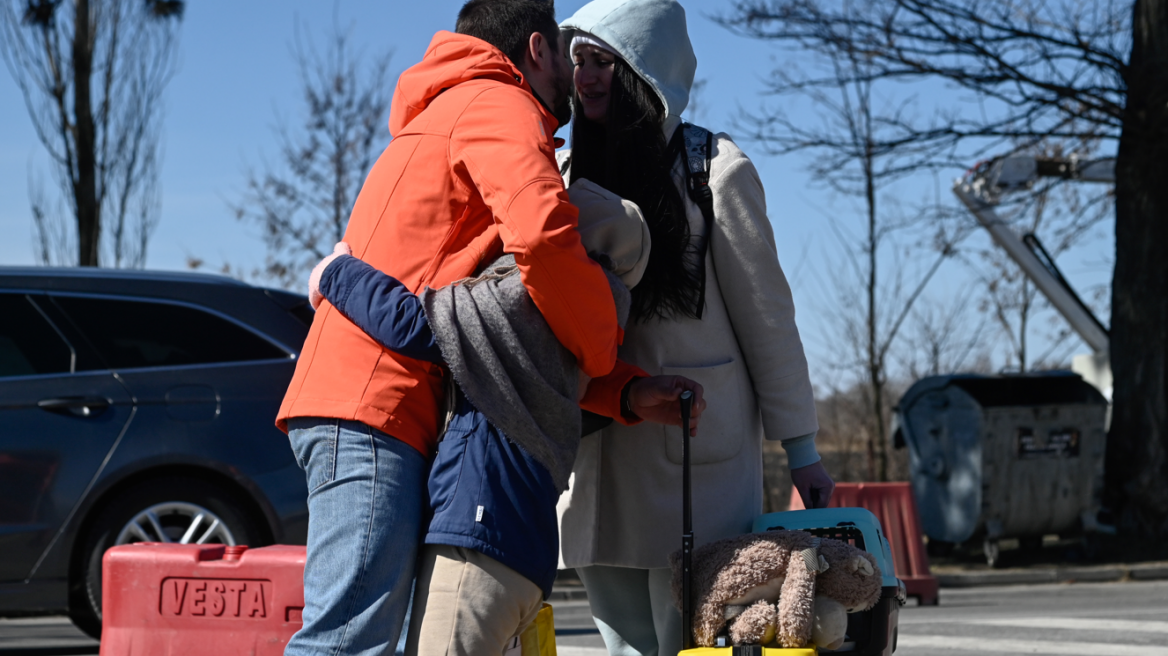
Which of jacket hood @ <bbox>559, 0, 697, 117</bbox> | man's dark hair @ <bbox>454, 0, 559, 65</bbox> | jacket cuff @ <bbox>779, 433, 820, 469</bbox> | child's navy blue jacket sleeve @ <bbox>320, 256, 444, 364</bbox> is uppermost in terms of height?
jacket hood @ <bbox>559, 0, 697, 117</bbox>

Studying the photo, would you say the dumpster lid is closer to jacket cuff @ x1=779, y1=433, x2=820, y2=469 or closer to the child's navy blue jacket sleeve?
jacket cuff @ x1=779, y1=433, x2=820, y2=469

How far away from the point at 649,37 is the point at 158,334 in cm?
439

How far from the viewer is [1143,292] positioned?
1164cm

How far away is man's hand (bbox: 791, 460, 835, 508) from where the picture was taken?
2674 millimetres

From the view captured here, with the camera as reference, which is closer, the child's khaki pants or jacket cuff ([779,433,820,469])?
the child's khaki pants

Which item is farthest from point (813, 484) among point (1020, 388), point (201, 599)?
point (1020, 388)

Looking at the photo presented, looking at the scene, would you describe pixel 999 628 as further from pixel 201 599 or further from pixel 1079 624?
pixel 201 599

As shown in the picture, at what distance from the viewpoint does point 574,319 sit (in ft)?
6.75

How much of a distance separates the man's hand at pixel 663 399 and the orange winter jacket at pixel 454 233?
243 millimetres

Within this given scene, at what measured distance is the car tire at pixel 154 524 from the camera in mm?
5898

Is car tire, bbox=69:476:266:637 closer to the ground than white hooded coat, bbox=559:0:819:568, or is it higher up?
closer to the ground

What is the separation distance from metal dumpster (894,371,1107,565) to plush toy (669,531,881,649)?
9277 mm

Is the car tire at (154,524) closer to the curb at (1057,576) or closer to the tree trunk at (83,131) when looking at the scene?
the curb at (1057,576)

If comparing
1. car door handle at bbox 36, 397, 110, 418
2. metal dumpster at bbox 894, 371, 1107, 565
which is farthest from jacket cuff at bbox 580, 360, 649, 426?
metal dumpster at bbox 894, 371, 1107, 565
